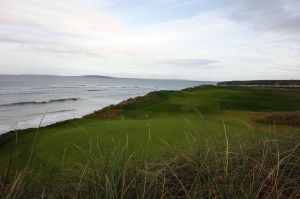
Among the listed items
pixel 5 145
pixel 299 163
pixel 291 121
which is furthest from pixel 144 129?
pixel 299 163

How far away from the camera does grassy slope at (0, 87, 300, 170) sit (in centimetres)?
860

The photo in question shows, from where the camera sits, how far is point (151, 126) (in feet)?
41.0

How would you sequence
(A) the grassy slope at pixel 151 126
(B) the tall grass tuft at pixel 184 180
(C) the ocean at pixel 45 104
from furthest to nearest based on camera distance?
1. (C) the ocean at pixel 45 104
2. (A) the grassy slope at pixel 151 126
3. (B) the tall grass tuft at pixel 184 180

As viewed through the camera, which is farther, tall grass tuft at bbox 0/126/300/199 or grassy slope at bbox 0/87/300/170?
grassy slope at bbox 0/87/300/170

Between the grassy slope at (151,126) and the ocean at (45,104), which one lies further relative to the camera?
the ocean at (45,104)

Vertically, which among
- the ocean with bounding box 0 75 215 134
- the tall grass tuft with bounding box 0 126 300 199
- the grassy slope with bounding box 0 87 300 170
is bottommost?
the ocean with bounding box 0 75 215 134

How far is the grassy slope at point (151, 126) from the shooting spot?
8598mm

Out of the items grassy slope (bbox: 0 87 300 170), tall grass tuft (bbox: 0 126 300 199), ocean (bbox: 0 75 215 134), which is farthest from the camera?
ocean (bbox: 0 75 215 134)

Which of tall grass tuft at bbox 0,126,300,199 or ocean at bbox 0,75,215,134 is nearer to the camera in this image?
tall grass tuft at bbox 0,126,300,199

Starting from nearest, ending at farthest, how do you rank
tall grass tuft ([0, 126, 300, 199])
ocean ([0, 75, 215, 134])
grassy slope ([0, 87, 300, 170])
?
1. tall grass tuft ([0, 126, 300, 199])
2. grassy slope ([0, 87, 300, 170])
3. ocean ([0, 75, 215, 134])

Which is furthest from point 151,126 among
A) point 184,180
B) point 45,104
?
point 45,104

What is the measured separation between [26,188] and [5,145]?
11829 millimetres

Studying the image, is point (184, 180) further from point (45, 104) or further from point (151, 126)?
point (45, 104)

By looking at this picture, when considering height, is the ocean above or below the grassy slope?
below
